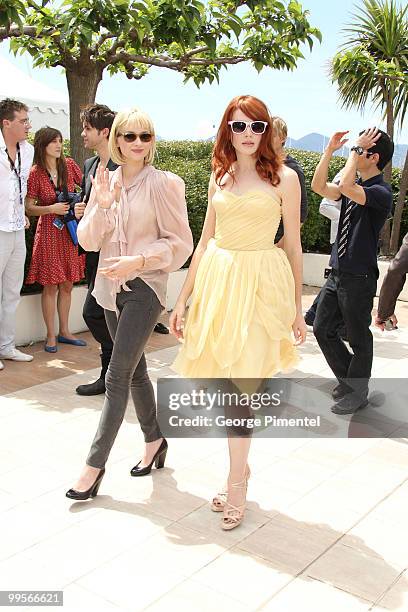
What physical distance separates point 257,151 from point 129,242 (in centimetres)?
75

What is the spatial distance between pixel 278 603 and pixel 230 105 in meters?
2.07

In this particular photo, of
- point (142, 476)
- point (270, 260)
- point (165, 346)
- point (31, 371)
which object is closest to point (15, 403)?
point (31, 371)

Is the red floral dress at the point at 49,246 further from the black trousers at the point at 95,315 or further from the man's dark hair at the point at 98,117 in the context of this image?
the man's dark hair at the point at 98,117

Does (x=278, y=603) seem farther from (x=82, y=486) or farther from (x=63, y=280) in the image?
(x=63, y=280)

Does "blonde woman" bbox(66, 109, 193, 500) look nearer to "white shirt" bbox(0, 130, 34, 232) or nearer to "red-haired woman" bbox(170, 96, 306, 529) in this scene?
"red-haired woman" bbox(170, 96, 306, 529)

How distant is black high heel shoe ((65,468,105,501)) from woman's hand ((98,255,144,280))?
3.19 feet

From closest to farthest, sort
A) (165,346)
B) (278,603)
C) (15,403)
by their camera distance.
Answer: (278,603) → (15,403) → (165,346)

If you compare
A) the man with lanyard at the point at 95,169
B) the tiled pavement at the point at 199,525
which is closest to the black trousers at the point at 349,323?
the tiled pavement at the point at 199,525

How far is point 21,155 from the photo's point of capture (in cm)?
584

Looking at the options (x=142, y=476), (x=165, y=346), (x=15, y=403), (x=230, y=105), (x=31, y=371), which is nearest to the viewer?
(x=230, y=105)

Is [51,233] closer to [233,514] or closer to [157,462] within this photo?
[157,462]

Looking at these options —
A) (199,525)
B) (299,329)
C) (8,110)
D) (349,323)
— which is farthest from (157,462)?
(8,110)

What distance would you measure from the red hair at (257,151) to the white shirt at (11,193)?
2.75 m

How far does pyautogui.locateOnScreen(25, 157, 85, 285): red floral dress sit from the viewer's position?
6.11m
